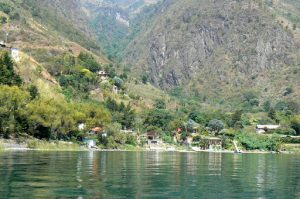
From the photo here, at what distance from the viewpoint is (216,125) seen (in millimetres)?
188125

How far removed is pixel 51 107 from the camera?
354 feet

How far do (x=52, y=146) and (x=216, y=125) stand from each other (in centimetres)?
9390

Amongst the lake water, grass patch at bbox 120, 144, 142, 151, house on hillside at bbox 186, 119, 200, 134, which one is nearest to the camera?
the lake water

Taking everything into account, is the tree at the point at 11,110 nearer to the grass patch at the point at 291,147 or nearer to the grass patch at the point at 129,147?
the grass patch at the point at 129,147

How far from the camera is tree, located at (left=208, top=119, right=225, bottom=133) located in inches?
7361

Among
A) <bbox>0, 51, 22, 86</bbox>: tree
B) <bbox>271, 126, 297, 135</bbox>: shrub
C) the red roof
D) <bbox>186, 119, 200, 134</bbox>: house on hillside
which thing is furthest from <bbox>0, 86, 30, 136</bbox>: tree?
<bbox>271, 126, 297, 135</bbox>: shrub

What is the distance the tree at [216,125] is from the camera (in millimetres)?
186975

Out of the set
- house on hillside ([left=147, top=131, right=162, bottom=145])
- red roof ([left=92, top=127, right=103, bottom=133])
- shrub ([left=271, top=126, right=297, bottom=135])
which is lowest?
house on hillside ([left=147, top=131, right=162, bottom=145])

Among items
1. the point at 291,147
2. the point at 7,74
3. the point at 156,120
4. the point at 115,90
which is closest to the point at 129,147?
the point at 7,74

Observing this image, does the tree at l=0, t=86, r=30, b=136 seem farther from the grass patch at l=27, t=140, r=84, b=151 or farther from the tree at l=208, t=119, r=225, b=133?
the tree at l=208, t=119, r=225, b=133

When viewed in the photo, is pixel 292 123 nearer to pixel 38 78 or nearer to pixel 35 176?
pixel 38 78

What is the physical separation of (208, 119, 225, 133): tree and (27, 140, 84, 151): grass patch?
80942 mm

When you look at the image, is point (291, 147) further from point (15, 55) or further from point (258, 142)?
point (15, 55)

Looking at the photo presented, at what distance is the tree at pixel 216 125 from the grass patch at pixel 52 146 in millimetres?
80942
